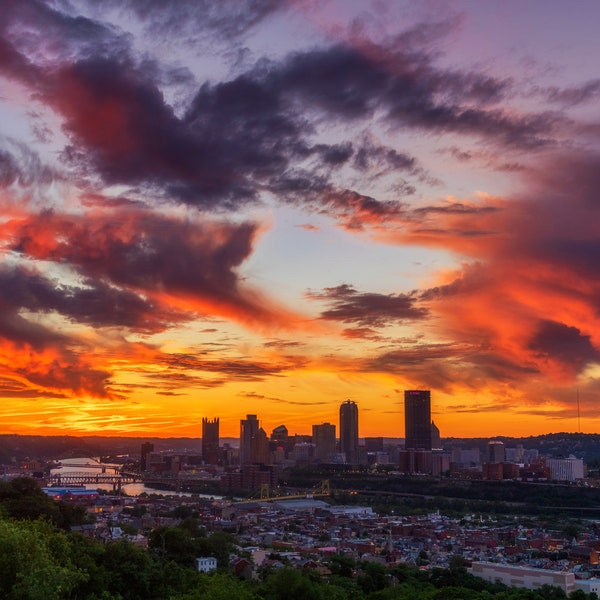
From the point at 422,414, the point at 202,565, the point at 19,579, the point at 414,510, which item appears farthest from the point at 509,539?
the point at 422,414

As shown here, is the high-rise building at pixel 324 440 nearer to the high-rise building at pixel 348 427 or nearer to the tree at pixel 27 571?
the high-rise building at pixel 348 427

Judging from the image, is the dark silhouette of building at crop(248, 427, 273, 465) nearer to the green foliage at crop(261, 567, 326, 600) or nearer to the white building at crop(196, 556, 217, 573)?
the white building at crop(196, 556, 217, 573)

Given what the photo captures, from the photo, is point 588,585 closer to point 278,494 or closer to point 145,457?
point 278,494

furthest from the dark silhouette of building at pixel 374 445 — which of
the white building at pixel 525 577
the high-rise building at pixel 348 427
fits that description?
the white building at pixel 525 577

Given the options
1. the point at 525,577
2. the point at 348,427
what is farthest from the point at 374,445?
the point at 525,577

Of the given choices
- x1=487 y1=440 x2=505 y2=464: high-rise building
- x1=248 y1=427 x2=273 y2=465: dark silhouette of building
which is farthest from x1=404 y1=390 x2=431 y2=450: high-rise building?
x1=248 y1=427 x2=273 y2=465: dark silhouette of building

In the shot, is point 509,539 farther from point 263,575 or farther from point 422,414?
point 422,414
